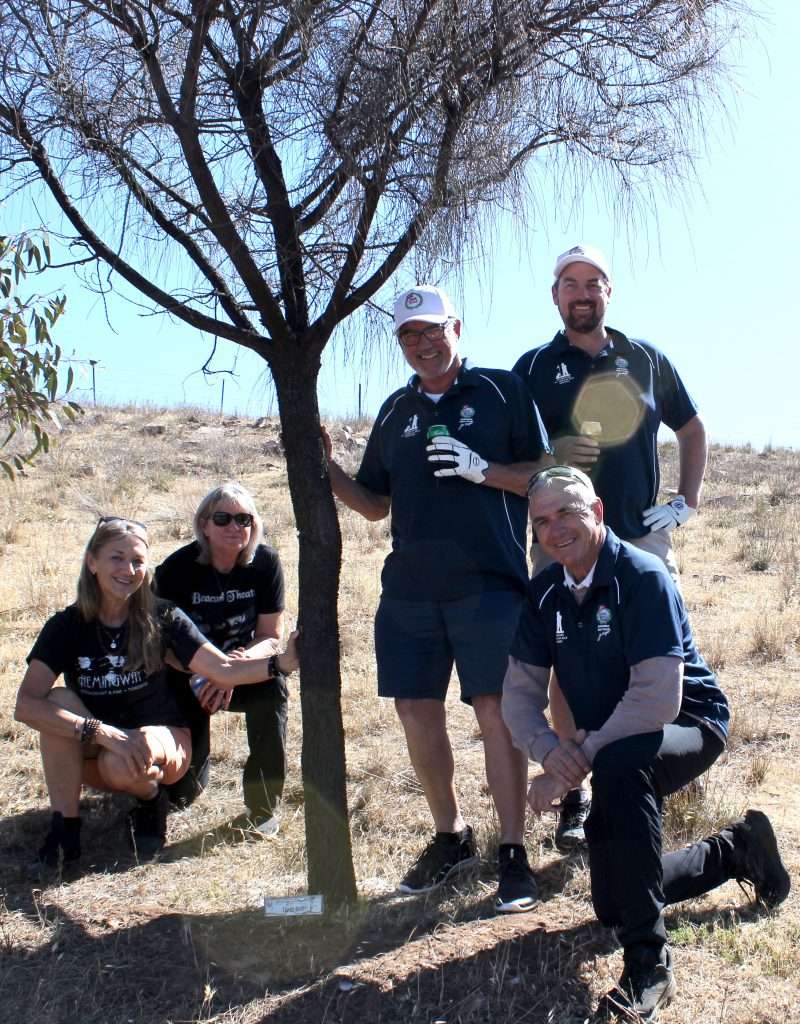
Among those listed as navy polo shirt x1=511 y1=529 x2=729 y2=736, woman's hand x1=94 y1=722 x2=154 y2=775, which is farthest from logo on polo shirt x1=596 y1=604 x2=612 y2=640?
woman's hand x1=94 y1=722 x2=154 y2=775

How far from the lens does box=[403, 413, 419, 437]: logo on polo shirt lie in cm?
404

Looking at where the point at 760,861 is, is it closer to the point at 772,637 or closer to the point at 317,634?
the point at 317,634

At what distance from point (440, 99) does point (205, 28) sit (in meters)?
0.80

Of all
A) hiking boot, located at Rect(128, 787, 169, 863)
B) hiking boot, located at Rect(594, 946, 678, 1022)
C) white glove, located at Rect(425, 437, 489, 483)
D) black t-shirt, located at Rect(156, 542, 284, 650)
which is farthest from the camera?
black t-shirt, located at Rect(156, 542, 284, 650)

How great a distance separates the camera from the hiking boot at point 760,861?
3709 mm

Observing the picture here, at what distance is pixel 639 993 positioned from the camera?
3078 millimetres

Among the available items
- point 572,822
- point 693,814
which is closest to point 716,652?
point 693,814

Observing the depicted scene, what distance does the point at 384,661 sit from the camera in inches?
160

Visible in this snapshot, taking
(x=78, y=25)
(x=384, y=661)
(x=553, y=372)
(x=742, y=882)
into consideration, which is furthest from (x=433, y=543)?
(x=78, y=25)

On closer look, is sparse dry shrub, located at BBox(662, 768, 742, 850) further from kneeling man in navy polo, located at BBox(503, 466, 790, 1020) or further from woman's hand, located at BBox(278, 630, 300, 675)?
woman's hand, located at BBox(278, 630, 300, 675)

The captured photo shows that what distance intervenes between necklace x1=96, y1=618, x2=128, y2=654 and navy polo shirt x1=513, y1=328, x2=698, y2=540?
196 cm

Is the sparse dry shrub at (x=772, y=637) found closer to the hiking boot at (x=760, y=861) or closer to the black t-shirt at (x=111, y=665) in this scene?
the hiking boot at (x=760, y=861)

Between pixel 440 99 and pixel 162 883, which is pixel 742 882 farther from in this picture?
pixel 440 99

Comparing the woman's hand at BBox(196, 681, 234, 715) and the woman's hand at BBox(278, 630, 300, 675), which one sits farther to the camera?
the woman's hand at BBox(196, 681, 234, 715)
